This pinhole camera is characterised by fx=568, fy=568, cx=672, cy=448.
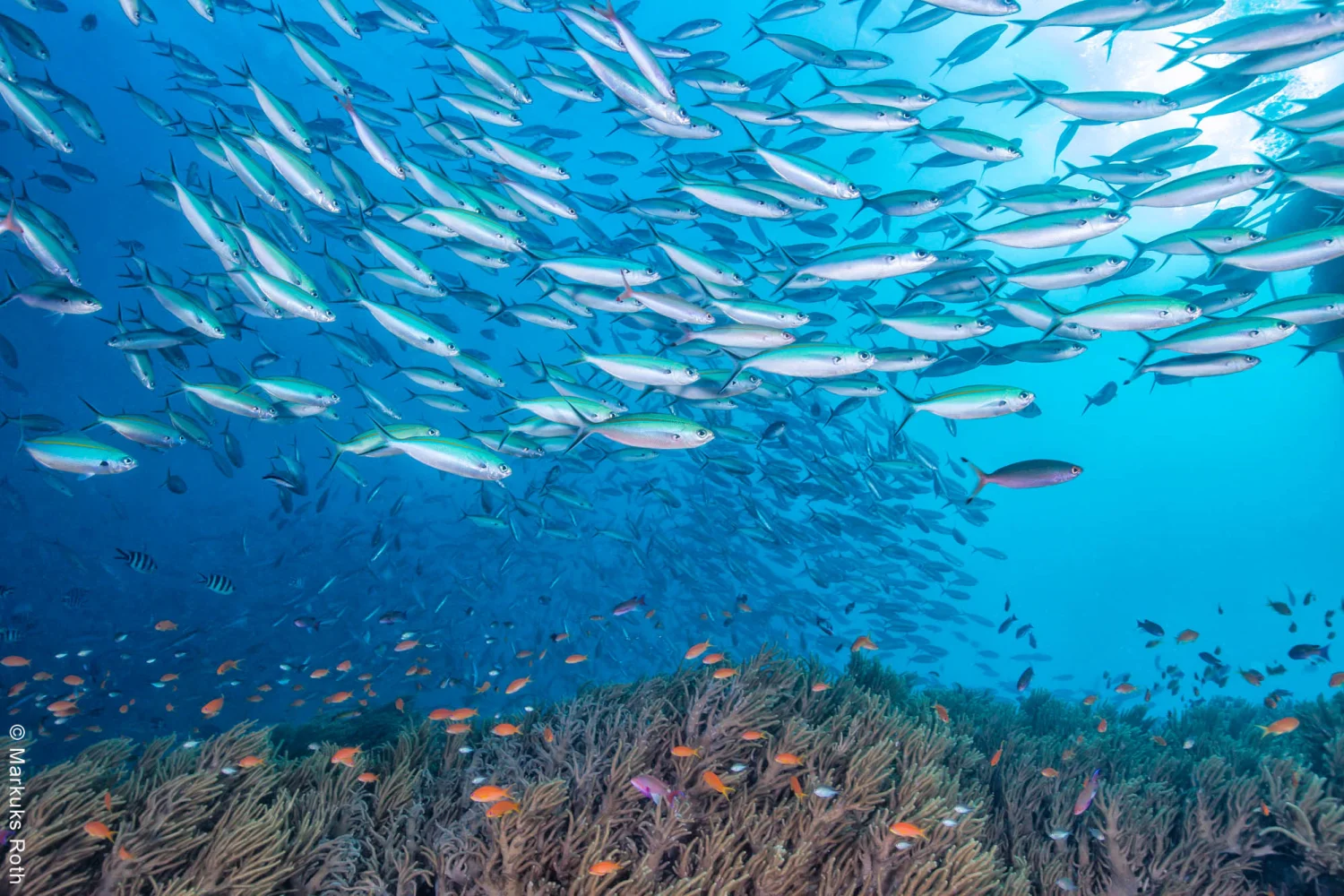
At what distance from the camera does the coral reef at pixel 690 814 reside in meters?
3.00

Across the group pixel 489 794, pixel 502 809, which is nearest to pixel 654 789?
pixel 502 809

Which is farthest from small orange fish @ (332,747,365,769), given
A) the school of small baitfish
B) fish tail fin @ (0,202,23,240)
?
fish tail fin @ (0,202,23,240)

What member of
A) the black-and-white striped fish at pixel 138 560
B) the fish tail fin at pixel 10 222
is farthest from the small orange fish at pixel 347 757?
the black-and-white striped fish at pixel 138 560

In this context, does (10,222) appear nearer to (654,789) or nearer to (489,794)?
(489,794)

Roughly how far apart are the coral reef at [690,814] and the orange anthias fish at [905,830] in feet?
0.03

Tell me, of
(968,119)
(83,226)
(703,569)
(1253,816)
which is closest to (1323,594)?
(968,119)

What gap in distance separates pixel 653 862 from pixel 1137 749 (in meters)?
6.63

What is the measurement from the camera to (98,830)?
2840mm

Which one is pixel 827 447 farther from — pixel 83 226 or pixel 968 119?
pixel 83 226

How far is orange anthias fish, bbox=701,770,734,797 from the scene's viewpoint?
362 centimetres

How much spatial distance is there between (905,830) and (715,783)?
1126mm

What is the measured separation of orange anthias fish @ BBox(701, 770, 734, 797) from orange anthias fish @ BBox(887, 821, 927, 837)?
1.01 metres

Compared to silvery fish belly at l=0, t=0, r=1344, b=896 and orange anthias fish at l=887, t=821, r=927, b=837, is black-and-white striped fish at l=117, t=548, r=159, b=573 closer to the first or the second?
silvery fish belly at l=0, t=0, r=1344, b=896

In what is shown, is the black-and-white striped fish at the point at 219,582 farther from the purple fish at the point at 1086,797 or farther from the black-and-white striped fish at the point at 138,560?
the purple fish at the point at 1086,797
